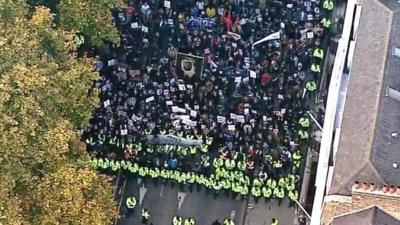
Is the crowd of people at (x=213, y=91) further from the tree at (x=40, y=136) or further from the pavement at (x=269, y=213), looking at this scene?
the tree at (x=40, y=136)

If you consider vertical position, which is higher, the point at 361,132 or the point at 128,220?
the point at 361,132

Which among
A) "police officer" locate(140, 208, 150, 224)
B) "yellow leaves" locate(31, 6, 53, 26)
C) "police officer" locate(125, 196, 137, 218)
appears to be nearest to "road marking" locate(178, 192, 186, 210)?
"police officer" locate(140, 208, 150, 224)

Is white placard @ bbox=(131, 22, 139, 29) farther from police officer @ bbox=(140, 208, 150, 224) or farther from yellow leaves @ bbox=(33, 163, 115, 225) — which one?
yellow leaves @ bbox=(33, 163, 115, 225)

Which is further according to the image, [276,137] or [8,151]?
[276,137]

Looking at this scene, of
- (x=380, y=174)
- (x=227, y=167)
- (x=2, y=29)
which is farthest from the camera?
(x=227, y=167)

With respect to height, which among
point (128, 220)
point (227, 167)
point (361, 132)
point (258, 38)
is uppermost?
point (258, 38)

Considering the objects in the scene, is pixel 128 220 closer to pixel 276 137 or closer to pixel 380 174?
pixel 276 137

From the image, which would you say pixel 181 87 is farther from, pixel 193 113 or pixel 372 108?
pixel 372 108

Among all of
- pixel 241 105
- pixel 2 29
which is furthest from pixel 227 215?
pixel 2 29
